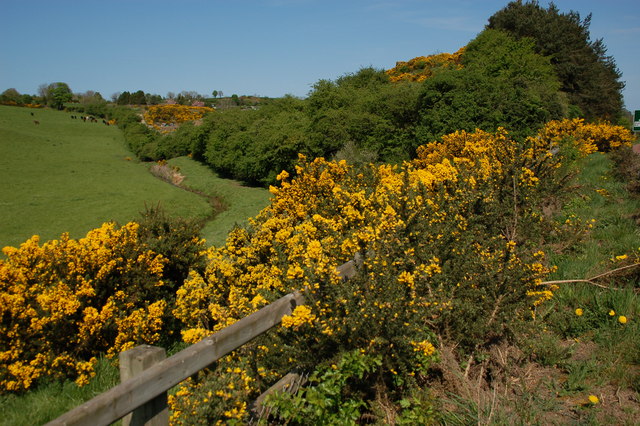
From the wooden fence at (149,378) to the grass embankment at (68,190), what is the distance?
1054 cm

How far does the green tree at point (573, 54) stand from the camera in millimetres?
36906

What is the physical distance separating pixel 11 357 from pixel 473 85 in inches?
814

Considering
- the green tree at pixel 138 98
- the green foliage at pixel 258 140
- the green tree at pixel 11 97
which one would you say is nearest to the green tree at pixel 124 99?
the green tree at pixel 138 98

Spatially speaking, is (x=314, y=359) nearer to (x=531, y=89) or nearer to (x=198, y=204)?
(x=531, y=89)

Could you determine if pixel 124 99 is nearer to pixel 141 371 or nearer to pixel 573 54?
pixel 573 54

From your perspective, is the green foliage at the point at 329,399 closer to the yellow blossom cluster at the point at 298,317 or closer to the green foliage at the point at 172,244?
the yellow blossom cluster at the point at 298,317

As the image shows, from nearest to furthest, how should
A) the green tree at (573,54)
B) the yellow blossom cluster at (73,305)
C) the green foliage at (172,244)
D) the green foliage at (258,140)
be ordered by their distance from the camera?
1. the yellow blossom cluster at (73,305)
2. the green foliage at (172,244)
3. the green foliage at (258,140)
4. the green tree at (573,54)

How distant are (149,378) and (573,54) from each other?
45763 millimetres

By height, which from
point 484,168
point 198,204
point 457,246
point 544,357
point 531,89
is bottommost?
point 198,204

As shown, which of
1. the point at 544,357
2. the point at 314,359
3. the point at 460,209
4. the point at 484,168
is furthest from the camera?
the point at 484,168

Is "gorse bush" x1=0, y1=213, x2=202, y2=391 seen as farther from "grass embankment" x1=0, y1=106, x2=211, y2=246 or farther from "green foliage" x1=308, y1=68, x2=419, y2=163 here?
"green foliage" x1=308, y1=68, x2=419, y2=163

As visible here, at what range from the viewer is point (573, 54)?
122 feet

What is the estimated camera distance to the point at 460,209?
555cm

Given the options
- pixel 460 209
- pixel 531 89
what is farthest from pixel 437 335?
pixel 531 89
